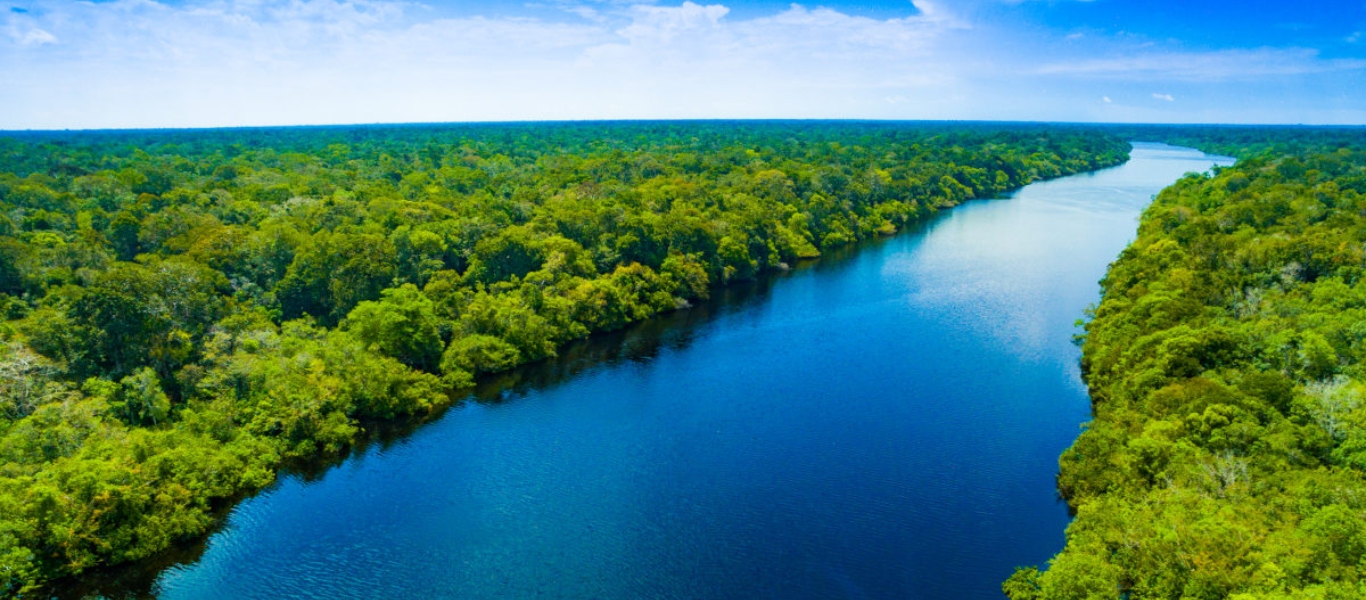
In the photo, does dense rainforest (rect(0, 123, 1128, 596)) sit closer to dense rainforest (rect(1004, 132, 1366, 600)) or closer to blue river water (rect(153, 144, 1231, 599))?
blue river water (rect(153, 144, 1231, 599))

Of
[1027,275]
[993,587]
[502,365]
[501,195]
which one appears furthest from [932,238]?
[993,587]

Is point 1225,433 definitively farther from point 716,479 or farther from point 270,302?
point 270,302

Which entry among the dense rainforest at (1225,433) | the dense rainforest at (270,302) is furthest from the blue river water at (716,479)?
the dense rainforest at (1225,433)

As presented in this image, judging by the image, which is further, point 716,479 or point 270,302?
point 270,302

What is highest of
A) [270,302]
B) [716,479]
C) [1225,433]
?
[270,302]

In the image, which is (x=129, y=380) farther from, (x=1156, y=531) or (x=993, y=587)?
(x=1156, y=531)

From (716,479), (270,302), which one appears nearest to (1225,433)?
(716,479)

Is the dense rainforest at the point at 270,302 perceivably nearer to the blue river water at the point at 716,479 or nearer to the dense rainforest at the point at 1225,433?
the blue river water at the point at 716,479
